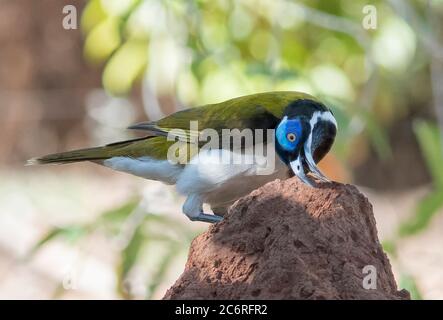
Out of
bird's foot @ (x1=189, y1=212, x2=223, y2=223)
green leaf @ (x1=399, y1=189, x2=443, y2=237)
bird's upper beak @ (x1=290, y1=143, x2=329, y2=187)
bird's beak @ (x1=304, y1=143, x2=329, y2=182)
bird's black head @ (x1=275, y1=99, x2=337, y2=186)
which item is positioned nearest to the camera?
bird's beak @ (x1=304, y1=143, x2=329, y2=182)

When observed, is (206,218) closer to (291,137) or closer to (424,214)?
(291,137)

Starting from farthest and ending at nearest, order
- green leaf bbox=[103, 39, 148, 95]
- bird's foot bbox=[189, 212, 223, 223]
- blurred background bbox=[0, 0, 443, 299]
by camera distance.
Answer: green leaf bbox=[103, 39, 148, 95]
blurred background bbox=[0, 0, 443, 299]
bird's foot bbox=[189, 212, 223, 223]

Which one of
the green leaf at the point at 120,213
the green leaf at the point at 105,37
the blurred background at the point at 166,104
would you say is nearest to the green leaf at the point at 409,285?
the blurred background at the point at 166,104

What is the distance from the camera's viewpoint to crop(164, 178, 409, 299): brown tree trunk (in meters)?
2.59

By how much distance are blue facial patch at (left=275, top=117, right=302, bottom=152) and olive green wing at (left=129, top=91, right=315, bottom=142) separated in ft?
0.70

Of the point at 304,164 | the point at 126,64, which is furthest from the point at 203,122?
the point at 126,64

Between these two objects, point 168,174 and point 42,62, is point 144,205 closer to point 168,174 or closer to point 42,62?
point 168,174

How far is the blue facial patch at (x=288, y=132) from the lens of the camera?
3600 mm

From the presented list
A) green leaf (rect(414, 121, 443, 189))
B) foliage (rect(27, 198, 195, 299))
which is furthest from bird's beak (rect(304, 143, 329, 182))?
foliage (rect(27, 198, 195, 299))

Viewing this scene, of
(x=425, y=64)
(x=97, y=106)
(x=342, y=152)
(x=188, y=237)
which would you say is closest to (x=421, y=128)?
(x=342, y=152)

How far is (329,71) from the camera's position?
760 cm

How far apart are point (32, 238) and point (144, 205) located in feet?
12.6

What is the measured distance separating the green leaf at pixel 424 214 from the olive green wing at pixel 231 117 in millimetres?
1100

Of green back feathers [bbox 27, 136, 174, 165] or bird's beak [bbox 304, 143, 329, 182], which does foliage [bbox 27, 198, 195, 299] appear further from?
bird's beak [bbox 304, 143, 329, 182]
